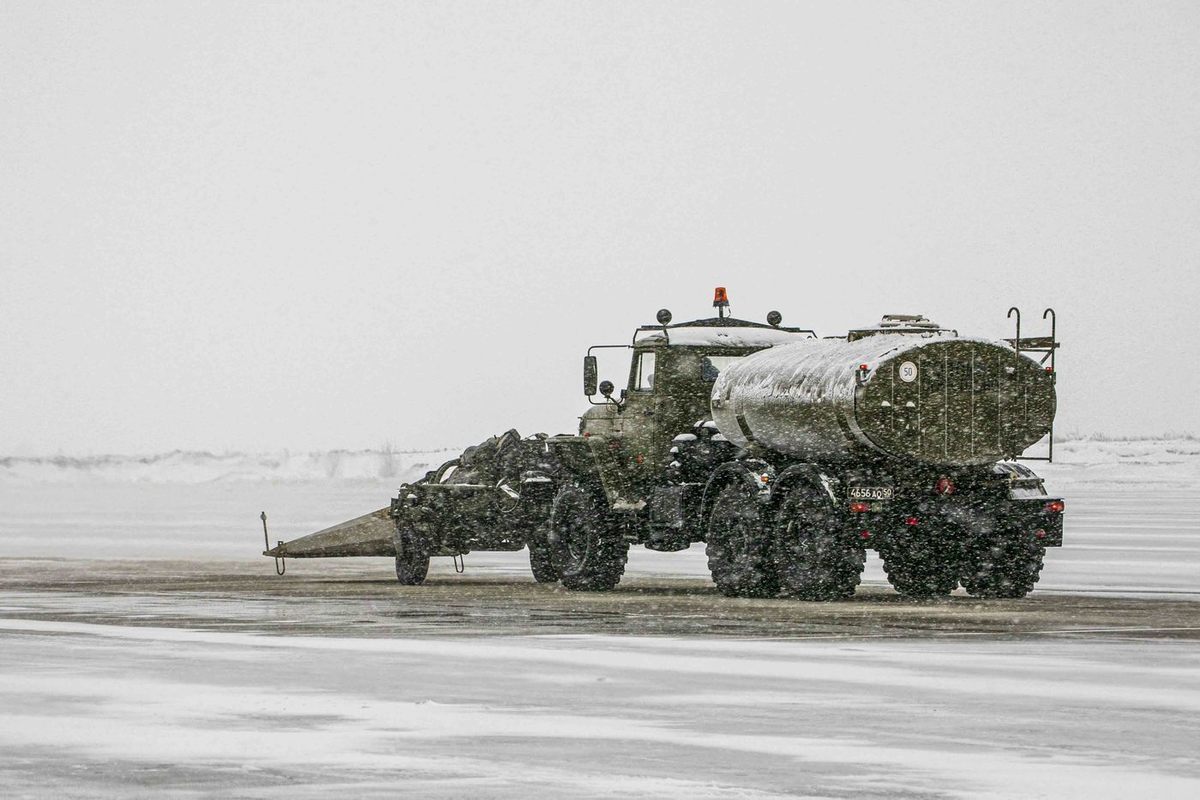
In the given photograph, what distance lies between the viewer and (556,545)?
27844mm

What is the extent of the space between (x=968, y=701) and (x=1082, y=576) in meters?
16.5

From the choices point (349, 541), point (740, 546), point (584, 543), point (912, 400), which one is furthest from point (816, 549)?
point (349, 541)

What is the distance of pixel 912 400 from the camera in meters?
23.4

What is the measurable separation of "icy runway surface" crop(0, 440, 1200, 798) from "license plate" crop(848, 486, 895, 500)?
1172mm

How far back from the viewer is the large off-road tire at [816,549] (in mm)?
23703

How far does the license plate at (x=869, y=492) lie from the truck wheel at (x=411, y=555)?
7.38 meters

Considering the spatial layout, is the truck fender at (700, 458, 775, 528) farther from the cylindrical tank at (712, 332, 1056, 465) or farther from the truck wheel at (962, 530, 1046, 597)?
the truck wheel at (962, 530, 1046, 597)

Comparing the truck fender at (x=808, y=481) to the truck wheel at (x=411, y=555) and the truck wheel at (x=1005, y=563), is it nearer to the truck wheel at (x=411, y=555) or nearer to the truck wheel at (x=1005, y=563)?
the truck wheel at (x=1005, y=563)

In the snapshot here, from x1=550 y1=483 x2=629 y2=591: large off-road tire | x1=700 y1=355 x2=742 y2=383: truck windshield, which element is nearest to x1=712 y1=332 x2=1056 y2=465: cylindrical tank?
x1=700 y1=355 x2=742 y2=383: truck windshield

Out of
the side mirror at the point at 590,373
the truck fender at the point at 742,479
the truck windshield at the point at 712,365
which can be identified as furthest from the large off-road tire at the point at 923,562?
the side mirror at the point at 590,373

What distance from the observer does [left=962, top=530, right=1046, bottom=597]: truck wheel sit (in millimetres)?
24609

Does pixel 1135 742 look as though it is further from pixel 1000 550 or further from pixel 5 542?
pixel 5 542

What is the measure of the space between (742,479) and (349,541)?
21.8 feet

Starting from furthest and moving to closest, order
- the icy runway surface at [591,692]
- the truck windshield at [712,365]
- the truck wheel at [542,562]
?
1. the truck wheel at [542,562]
2. the truck windshield at [712,365]
3. the icy runway surface at [591,692]
